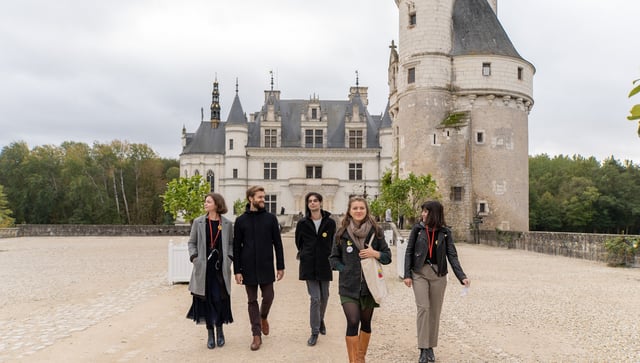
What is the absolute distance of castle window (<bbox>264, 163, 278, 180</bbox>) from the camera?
49125mm

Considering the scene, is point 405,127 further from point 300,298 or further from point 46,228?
point 46,228

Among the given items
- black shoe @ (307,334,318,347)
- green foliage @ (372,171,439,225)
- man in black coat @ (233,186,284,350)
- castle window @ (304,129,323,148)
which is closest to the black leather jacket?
black shoe @ (307,334,318,347)

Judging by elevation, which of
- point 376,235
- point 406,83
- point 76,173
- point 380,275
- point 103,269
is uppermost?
point 406,83

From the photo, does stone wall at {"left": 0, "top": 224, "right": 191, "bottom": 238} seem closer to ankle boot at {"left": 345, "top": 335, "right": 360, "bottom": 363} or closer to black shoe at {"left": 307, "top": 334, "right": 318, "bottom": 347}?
black shoe at {"left": 307, "top": 334, "right": 318, "bottom": 347}

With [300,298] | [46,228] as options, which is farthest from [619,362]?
[46,228]

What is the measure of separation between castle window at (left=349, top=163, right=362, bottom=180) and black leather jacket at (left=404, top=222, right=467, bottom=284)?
43.4 meters

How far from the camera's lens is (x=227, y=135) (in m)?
49.1

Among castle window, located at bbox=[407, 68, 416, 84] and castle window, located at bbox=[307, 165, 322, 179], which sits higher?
castle window, located at bbox=[407, 68, 416, 84]

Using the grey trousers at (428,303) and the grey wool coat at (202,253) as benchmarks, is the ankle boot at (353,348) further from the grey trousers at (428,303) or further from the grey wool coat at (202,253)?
the grey wool coat at (202,253)

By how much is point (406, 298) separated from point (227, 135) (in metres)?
41.2

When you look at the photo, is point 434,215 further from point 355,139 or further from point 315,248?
point 355,139

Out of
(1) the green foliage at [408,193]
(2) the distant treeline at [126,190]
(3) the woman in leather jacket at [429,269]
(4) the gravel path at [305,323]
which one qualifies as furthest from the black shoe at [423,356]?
(2) the distant treeline at [126,190]

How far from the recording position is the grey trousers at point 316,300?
20.0 feet

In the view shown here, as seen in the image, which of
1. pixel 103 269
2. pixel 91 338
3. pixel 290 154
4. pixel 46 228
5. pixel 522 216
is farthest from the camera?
pixel 290 154
